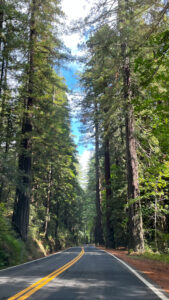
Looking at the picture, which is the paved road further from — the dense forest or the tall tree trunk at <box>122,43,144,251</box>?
the tall tree trunk at <box>122,43,144,251</box>

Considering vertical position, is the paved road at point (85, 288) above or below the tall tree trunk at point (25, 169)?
below

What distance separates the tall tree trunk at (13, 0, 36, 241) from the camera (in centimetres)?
1459

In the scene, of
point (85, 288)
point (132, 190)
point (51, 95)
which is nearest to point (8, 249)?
point (85, 288)

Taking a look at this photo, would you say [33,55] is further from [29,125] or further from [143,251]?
[143,251]

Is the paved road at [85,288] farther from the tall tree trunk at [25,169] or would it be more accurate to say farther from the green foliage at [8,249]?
the tall tree trunk at [25,169]

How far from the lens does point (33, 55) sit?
16.2 m

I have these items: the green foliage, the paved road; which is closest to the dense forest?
the green foliage

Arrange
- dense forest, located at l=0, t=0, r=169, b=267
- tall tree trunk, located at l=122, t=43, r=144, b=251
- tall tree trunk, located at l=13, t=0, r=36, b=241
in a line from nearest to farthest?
dense forest, located at l=0, t=0, r=169, b=267 < tall tree trunk, located at l=122, t=43, r=144, b=251 < tall tree trunk, located at l=13, t=0, r=36, b=241

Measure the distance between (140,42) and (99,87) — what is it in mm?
5962

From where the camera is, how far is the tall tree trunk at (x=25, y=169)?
47.9ft

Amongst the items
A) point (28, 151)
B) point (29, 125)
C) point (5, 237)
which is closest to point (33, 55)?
point (29, 125)

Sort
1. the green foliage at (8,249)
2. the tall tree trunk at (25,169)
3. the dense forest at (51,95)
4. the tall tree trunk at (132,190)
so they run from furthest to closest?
the tall tree trunk at (25,169) → the tall tree trunk at (132,190) → the green foliage at (8,249) → the dense forest at (51,95)

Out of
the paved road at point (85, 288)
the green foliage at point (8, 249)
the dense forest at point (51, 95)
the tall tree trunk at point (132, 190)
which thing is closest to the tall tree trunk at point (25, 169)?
the dense forest at point (51, 95)

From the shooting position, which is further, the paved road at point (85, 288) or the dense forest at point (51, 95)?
the dense forest at point (51, 95)
